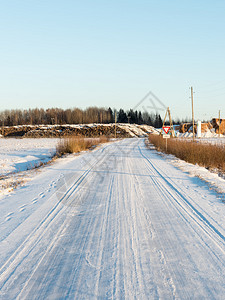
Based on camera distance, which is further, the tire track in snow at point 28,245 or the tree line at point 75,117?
the tree line at point 75,117

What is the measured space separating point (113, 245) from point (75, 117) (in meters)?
118

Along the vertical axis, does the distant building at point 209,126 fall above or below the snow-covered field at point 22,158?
above

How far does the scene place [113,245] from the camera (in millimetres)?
3613

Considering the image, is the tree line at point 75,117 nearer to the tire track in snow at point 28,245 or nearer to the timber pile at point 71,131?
the timber pile at point 71,131

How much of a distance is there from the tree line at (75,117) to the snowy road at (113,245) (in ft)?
350

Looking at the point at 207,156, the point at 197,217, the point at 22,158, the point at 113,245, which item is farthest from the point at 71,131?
the point at 113,245

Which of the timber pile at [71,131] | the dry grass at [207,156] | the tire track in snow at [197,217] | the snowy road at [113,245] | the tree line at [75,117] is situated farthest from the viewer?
the tree line at [75,117]

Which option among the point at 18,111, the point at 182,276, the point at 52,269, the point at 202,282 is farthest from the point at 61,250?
the point at 18,111

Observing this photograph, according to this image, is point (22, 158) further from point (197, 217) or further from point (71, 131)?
point (71, 131)

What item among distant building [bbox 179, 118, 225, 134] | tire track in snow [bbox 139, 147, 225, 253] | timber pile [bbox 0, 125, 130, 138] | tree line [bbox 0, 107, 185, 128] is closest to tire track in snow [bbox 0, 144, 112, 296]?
tire track in snow [bbox 139, 147, 225, 253]

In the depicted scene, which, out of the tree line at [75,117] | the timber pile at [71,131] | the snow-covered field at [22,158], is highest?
the tree line at [75,117]

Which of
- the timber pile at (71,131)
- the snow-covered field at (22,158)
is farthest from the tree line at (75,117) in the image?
the snow-covered field at (22,158)

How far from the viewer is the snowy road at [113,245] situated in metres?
2.65

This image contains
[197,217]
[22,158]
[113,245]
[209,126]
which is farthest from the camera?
[209,126]
